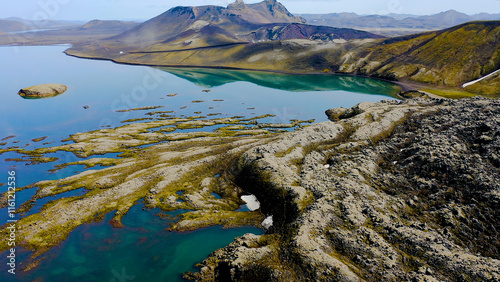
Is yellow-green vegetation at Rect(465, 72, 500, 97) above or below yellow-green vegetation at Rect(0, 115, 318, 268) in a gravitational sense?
above

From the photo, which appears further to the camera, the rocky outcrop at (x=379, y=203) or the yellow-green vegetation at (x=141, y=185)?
the yellow-green vegetation at (x=141, y=185)

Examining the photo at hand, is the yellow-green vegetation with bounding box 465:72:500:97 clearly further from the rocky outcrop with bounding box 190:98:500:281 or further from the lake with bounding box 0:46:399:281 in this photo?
the rocky outcrop with bounding box 190:98:500:281

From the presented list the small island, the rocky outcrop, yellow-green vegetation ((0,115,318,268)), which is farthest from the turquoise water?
the small island

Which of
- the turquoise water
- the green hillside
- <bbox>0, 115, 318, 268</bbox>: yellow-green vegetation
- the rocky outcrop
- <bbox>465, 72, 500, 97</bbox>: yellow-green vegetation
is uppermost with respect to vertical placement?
the green hillside

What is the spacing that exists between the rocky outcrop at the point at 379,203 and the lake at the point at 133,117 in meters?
7.44

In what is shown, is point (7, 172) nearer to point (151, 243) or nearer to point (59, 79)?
point (151, 243)

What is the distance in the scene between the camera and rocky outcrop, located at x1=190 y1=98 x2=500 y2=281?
31.9 meters

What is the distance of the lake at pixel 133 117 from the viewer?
38438 millimetres

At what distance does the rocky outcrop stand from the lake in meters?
7.44

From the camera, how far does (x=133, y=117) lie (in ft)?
377

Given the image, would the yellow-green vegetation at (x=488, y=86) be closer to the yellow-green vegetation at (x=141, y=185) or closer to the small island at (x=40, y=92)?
the yellow-green vegetation at (x=141, y=185)

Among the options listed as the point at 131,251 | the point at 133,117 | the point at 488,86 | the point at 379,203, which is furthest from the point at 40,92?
the point at 488,86

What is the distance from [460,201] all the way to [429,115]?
38808 millimetres

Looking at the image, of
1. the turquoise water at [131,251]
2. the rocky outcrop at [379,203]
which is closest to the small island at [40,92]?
the turquoise water at [131,251]
